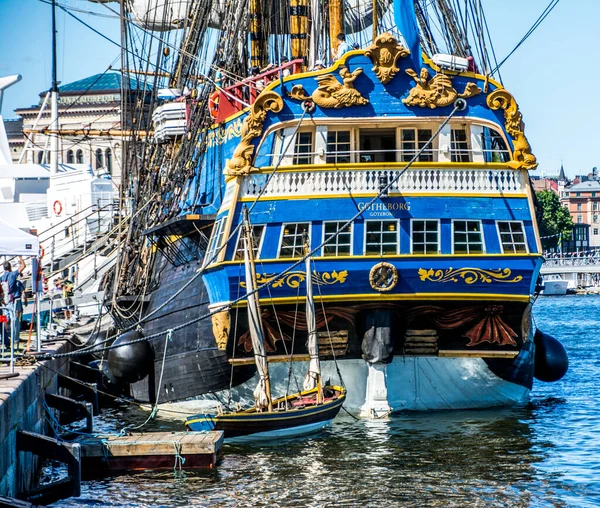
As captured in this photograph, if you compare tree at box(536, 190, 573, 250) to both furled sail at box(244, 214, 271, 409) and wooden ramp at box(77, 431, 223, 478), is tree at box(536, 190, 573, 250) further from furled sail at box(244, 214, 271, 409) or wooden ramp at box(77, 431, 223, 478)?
wooden ramp at box(77, 431, 223, 478)

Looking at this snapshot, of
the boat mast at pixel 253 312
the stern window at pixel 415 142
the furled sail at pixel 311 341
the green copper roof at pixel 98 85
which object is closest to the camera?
the boat mast at pixel 253 312

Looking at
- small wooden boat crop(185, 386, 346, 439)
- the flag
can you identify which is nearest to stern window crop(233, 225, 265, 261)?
small wooden boat crop(185, 386, 346, 439)

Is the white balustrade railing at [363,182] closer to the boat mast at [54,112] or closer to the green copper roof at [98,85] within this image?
the boat mast at [54,112]

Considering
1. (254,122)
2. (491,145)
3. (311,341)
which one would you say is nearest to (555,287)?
(491,145)

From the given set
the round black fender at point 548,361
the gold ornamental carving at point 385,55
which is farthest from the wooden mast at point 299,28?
the round black fender at point 548,361

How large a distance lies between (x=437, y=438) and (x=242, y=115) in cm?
983

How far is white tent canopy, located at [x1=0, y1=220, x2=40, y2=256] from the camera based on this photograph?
25.0 metres

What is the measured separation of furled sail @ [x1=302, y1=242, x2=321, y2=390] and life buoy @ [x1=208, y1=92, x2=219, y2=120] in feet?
27.3

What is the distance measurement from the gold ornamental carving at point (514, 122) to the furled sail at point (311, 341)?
578 centimetres

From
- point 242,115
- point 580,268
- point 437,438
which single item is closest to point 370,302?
point 437,438

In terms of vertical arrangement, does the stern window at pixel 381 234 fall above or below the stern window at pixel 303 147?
below

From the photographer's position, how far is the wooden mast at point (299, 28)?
1610 inches

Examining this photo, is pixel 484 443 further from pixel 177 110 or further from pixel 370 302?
pixel 177 110

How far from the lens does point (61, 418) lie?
30500mm
